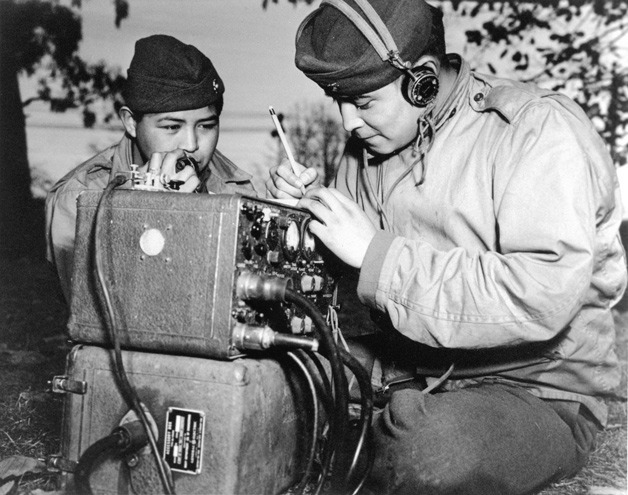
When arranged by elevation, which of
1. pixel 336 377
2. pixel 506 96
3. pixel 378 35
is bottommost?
pixel 336 377

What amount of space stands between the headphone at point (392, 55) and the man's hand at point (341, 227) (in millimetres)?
442

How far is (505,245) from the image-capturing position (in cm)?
176

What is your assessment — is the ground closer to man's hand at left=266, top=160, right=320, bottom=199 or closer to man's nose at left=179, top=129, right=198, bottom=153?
man's hand at left=266, top=160, right=320, bottom=199

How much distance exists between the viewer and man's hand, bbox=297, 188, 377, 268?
5.66ft

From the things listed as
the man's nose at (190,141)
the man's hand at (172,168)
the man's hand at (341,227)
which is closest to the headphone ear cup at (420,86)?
the man's hand at (341,227)

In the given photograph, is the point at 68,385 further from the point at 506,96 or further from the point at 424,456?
the point at 506,96

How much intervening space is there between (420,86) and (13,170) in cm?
638

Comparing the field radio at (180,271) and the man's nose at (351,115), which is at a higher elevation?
the man's nose at (351,115)

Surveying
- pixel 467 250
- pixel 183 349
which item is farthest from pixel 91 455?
pixel 467 250

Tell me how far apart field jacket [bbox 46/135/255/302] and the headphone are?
998mm

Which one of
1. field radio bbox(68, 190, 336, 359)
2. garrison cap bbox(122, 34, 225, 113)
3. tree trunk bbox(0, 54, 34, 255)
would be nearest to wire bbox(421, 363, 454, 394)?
field radio bbox(68, 190, 336, 359)

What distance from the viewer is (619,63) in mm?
5426

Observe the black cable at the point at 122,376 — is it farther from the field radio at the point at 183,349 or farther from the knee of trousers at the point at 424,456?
the knee of trousers at the point at 424,456

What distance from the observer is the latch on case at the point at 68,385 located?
1.54 meters
